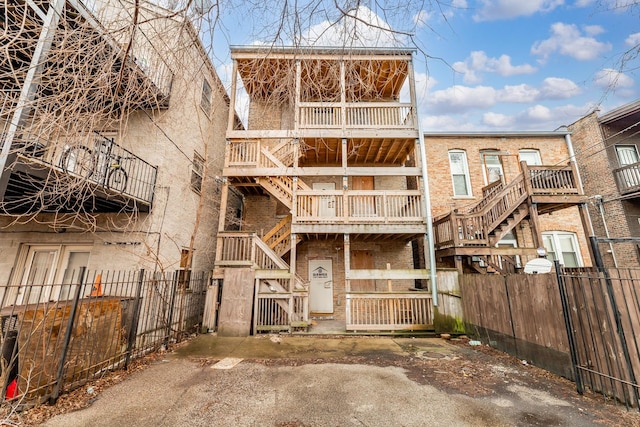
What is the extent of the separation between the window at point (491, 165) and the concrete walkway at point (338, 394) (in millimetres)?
9345

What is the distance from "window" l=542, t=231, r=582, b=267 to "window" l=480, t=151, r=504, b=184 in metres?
3.36

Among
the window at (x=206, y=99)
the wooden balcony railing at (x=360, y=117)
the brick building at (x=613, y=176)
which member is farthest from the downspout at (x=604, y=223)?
the window at (x=206, y=99)

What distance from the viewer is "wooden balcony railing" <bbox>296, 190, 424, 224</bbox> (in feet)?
30.1

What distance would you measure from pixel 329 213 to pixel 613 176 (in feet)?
42.3

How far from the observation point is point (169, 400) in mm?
3752

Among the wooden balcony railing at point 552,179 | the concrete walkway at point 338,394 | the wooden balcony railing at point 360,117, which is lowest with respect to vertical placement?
the concrete walkway at point 338,394

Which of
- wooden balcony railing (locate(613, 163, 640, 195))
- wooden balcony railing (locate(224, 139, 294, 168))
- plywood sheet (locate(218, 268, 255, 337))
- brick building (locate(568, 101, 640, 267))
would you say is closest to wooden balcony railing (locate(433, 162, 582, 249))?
brick building (locate(568, 101, 640, 267))

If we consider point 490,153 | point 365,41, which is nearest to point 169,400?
point 365,41

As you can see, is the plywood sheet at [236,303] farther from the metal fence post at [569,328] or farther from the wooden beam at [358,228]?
the metal fence post at [569,328]

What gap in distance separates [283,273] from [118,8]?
23.2 ft

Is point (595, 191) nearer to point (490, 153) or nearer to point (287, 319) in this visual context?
point (490, 153)

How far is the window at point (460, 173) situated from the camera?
487 inches

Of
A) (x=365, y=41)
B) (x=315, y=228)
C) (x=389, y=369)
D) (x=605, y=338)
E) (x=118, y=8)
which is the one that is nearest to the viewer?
(x=118, y=8)

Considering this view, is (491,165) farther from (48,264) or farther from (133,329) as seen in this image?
(48,264)
